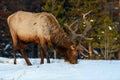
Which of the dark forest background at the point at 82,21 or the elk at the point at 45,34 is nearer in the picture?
the elk at the point at 45,34

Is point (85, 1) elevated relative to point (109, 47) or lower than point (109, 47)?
elevated

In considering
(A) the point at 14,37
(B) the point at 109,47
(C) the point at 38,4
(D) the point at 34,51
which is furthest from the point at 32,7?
(A) the point at 14,37

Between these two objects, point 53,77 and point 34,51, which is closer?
point 53,77

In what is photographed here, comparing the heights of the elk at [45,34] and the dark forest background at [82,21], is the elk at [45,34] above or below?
above

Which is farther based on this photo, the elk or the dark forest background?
the dark forest background

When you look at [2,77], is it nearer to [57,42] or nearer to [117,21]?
[57,42]

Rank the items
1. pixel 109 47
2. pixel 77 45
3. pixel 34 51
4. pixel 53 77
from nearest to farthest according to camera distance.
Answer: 1. pixel 53 77
2. pixel 77 45
3. pixel 109 47
4. pixel 34 51

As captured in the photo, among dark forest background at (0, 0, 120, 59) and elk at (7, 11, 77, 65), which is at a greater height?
elk at (7, 11, 77, 65)

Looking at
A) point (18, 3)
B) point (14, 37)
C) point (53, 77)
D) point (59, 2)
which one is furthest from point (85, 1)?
point (53, 77)

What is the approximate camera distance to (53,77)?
372 inches

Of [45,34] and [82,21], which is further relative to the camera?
[82,21]

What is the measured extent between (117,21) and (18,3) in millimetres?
9529

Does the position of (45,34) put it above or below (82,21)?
above

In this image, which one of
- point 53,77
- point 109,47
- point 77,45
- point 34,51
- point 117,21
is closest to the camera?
point 53,77
